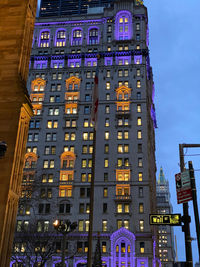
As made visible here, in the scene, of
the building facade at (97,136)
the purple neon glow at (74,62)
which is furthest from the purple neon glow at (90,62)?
the purple neon glow at (74,62)

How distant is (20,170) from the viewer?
14.6 meters

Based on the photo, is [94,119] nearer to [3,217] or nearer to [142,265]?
[3,217]

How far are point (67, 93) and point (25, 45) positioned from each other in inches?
2977

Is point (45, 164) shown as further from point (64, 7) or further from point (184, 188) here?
point (64, 7)

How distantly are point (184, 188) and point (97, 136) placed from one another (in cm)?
7056

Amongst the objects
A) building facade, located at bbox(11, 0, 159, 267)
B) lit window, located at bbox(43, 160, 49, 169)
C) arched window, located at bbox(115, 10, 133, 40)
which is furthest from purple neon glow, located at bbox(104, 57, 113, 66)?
lit window, located at bbox(43, 160, 49, 169)

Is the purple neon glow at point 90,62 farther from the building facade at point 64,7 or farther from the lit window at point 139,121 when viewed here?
the building facade at point 64,7

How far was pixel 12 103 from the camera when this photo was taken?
15.1 m

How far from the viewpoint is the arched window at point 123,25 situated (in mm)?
98438

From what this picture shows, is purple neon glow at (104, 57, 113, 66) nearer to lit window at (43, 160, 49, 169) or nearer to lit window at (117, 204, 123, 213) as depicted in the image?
lit window at (43, 160, 49, 169)

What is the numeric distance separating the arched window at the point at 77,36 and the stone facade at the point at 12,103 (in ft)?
280

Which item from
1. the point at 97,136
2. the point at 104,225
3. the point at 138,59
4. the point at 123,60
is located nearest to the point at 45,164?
the point at 97,136

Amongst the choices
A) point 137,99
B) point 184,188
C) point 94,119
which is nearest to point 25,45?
point 94,119

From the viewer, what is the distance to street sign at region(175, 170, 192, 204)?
1459cm
